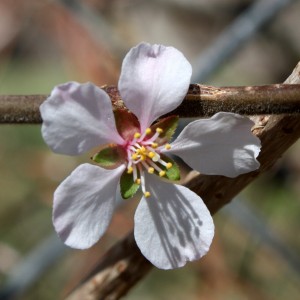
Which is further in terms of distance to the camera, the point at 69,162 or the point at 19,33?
the point at 19,33

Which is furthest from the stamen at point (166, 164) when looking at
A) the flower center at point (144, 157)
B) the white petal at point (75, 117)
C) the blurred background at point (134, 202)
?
the blurred background at point (134, 202)

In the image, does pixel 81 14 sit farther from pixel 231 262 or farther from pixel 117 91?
pixel 117 91

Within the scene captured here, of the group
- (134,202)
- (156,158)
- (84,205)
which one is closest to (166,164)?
(156,158)

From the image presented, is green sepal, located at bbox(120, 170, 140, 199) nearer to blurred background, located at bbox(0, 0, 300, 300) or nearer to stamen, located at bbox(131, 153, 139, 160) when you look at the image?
stamen, located at bbox(131, 153, 139, 160)

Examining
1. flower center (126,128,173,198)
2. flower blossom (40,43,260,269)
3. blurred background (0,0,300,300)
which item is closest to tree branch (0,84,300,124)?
flower blossom (40,43,260,269)

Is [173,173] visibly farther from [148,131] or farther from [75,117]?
[75,117]

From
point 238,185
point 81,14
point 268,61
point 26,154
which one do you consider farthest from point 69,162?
point 238,185
